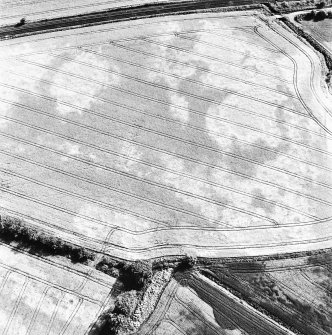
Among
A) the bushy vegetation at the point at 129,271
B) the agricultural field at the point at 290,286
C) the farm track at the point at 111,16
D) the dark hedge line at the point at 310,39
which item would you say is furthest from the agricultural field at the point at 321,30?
the bushy vegetation at the point at 129,271

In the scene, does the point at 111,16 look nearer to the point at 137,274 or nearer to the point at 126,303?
the point at 137,274

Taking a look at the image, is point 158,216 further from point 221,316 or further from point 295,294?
point 295,294

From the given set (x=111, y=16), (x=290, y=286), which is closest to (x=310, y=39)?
(x=111, y=16)

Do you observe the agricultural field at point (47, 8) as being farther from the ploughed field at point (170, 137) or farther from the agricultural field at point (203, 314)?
the agricultural field at point (203, 314)

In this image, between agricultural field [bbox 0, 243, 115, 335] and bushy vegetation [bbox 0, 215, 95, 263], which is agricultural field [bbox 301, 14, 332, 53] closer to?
bushy vegetation [bbox 0, 215, 95, 263]

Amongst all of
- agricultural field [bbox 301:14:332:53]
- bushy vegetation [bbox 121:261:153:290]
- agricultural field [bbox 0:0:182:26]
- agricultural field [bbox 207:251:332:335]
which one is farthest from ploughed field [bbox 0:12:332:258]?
agricultural field [bbox 0:0:182:26]
